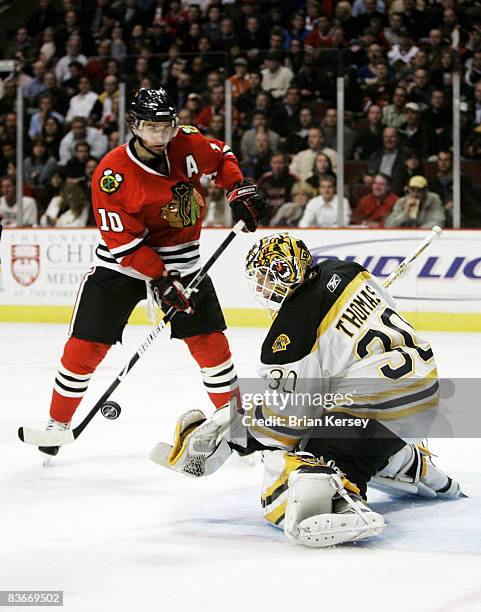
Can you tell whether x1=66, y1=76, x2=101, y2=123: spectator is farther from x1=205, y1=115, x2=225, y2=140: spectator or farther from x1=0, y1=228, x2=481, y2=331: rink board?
x1=0, y1=228, x2=481, y2=331: rink board

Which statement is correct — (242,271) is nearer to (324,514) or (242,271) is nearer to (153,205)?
(153,205)

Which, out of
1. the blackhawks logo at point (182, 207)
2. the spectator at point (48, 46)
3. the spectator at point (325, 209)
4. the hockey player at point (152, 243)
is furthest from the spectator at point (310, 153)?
the blackhawks logo at point (182, 207)

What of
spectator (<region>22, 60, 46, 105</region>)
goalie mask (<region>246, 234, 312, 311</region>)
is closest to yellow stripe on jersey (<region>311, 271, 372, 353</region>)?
goalie mask (<region>246, 234, 312, 311</region>)

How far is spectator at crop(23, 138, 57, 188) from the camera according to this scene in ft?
30.1

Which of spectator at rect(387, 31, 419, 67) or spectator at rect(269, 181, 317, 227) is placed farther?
spectator at rect(387, 31, 419, 67)

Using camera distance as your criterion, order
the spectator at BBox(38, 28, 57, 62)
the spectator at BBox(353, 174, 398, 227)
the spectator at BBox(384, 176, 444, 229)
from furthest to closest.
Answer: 1. the spectator at BBox(38, 28, 57, 62)
2. the spectator at BBox(353, 174, 398, 227)
3. the spectator at BBox(384, 176, 444, 229)

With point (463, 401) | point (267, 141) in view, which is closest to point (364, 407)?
point (463, 401)

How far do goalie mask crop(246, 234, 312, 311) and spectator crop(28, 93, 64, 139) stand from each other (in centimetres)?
653

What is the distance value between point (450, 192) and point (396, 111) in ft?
2.50

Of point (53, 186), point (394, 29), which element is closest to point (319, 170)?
point (394, 29)

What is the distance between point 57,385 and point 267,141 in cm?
485

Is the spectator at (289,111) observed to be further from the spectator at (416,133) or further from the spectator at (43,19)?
the spectator at (43,19)

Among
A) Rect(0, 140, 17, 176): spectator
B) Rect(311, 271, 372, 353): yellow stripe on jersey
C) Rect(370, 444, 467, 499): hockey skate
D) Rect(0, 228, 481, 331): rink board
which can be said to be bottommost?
Rect(0, 228, 481, 331): rink board

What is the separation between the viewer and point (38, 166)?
9.20 m
